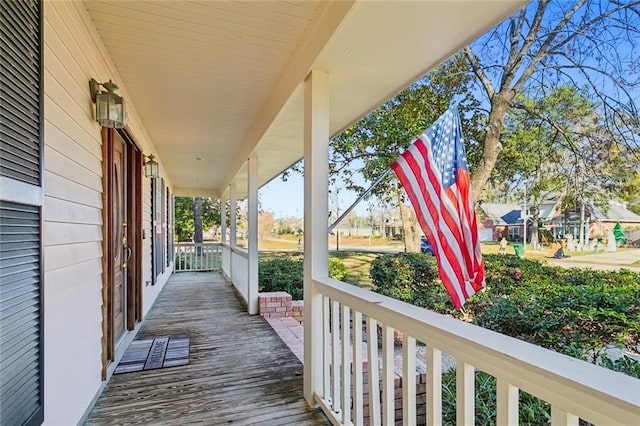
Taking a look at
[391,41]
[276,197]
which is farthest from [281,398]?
[276,197]

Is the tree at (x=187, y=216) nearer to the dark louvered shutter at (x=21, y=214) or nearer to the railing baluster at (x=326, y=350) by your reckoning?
the railing baluster at (x=326, y=350)

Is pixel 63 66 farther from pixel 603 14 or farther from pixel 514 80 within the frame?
pixel 514 80

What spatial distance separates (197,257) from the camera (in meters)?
10.4

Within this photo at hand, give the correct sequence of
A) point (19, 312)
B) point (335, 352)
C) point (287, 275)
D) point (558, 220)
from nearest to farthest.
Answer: point (19, 312)
point (335, 352)
point (558, 220)
point (287, 275)

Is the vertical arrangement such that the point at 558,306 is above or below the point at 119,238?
below

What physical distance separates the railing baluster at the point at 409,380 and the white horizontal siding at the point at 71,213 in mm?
1609

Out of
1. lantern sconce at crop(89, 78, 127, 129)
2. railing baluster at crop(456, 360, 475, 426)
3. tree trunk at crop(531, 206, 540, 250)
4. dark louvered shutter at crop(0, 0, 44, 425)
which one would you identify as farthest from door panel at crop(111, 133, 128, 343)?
tree trunk at crop(531, 206, 540, 250)

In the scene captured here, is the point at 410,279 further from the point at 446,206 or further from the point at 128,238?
the point at 128,238

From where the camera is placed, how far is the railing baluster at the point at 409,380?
1.46m

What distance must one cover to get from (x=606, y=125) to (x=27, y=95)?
3666 mm

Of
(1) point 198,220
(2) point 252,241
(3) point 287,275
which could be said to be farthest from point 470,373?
(1) point 198,220

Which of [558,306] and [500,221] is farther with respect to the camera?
[500,221]

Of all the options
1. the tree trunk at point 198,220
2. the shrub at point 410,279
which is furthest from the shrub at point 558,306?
the tree trunk at point 198,220

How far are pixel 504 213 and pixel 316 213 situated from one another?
87.7 inches
